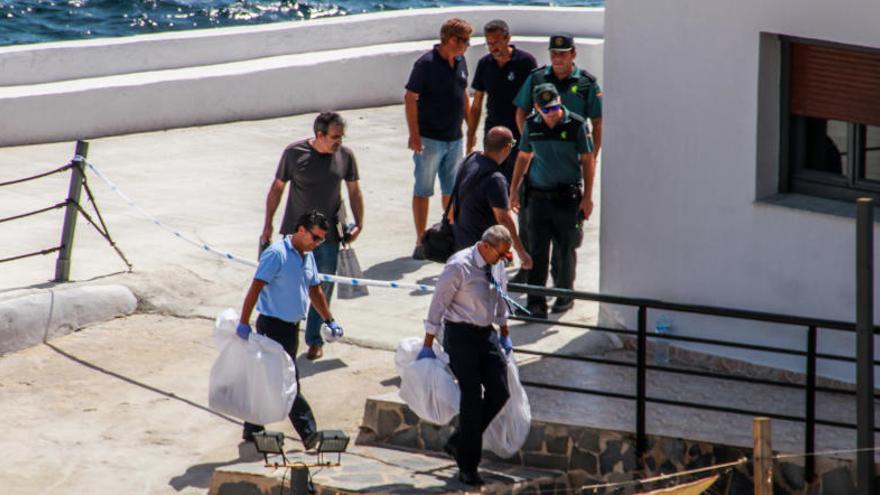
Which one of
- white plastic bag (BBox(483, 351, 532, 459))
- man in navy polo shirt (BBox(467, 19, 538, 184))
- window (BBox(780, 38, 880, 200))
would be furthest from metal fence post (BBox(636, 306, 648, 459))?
man in navy polo shirt (BBox(467, 19, 538, 184))

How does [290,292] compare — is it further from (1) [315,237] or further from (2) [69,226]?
(2) [69,226]

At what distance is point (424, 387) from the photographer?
10.2 m

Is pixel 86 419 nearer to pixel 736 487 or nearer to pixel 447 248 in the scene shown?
pixel 447 248

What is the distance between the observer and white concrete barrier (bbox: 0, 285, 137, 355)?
12172 millimetres

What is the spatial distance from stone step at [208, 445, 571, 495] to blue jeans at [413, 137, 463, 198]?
3675 mm

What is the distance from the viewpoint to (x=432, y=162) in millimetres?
13984

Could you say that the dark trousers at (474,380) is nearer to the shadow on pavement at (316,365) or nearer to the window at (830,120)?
the shadow on pavement at (316,365)

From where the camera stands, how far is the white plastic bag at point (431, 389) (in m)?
10.1

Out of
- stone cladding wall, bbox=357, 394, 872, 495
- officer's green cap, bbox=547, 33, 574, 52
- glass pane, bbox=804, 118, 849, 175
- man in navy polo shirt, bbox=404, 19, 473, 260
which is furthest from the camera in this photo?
man in navy polo shirt, bbox=404, 19, 473, 260

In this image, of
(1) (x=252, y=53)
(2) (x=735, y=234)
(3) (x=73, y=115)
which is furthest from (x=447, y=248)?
(1) (x=252, y=53)

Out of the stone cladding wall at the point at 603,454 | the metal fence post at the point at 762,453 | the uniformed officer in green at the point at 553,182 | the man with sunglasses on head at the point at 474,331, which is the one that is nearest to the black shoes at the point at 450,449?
the man with sunglasses on head at the point at 474,331

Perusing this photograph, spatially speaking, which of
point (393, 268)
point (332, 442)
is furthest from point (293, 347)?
point (393, 268)

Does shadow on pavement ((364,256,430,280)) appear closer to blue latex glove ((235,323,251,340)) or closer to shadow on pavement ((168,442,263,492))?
shadow on pavement ((168,442,263,492))

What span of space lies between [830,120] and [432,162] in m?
3.87
